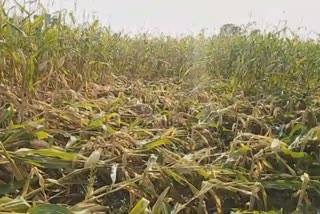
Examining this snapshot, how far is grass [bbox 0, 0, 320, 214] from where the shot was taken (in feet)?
3.74

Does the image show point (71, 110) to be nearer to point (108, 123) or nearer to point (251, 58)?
→ point (108, 123)

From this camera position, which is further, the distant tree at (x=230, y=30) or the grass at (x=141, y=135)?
the distant tree at (x=230, y=30)

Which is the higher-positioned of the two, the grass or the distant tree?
the distant tree

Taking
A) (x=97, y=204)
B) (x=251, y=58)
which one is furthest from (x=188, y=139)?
(x=251, y=58)

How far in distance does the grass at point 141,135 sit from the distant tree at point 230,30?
1.10 m

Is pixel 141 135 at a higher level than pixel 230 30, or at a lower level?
lower

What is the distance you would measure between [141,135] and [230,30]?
2474 mm

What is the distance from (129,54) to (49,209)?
2.07 meters

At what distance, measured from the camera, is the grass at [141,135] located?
1139 millimetres

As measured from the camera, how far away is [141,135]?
60.2 inches

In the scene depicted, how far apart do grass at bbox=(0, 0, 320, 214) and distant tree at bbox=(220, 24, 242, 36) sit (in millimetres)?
1101

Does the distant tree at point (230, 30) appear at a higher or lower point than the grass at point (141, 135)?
higher

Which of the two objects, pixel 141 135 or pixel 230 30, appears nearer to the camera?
pixel 141 135

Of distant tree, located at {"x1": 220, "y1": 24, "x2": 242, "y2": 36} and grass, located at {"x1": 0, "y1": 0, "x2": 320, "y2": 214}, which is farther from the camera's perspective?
distant tree, located at {"x1": 220, "y1": 24, "x2": 242, "y2": 36}
